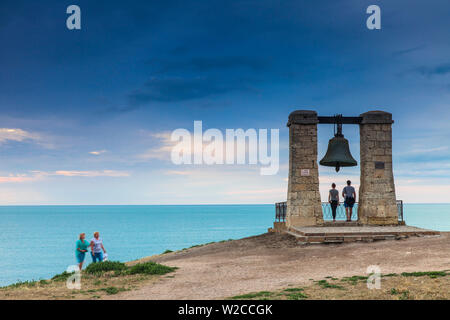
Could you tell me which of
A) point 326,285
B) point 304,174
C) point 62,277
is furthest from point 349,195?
point 62,277

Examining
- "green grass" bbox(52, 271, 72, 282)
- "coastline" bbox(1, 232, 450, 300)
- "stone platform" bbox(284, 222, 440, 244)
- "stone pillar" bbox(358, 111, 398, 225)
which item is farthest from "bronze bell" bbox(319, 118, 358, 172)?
"green grass" bbox(52, 271, 72, 282)

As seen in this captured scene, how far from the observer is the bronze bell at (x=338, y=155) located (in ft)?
55.7

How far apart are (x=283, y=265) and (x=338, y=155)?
6450 millimetres

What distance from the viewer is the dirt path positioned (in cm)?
945

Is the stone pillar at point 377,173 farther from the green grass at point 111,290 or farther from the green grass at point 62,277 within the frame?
the green grass at point 62,277

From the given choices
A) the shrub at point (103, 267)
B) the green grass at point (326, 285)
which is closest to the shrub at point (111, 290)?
the shrub at point (103, 267)

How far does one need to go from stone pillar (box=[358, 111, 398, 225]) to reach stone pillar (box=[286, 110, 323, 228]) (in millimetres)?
2316

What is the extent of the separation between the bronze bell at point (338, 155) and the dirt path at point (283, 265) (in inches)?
142

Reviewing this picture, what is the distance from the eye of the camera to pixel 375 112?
61.9 ft

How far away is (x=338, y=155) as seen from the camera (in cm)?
1709
